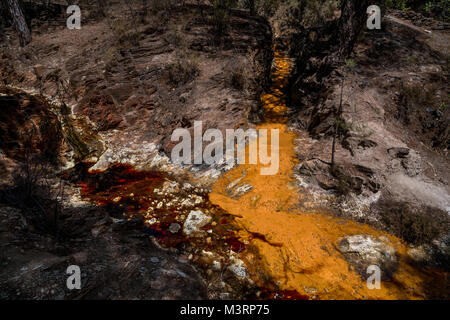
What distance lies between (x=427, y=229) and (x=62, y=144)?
7230 millimetres

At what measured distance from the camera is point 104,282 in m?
2.38

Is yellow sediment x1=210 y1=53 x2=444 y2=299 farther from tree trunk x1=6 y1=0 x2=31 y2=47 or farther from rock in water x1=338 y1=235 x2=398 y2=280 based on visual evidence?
tree trunk x1=6 y1=0 x2=31 y2=47

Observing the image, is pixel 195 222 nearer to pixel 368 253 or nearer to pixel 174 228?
pixel 174 228

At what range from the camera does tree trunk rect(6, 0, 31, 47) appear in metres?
8.06

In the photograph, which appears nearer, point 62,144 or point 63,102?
point 62,144

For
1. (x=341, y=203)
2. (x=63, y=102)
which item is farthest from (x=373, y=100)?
(x=63, y=102)

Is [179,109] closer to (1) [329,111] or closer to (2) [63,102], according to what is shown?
(2) [63,102]

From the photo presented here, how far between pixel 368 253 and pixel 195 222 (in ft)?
8.31

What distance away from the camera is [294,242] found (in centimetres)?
337
